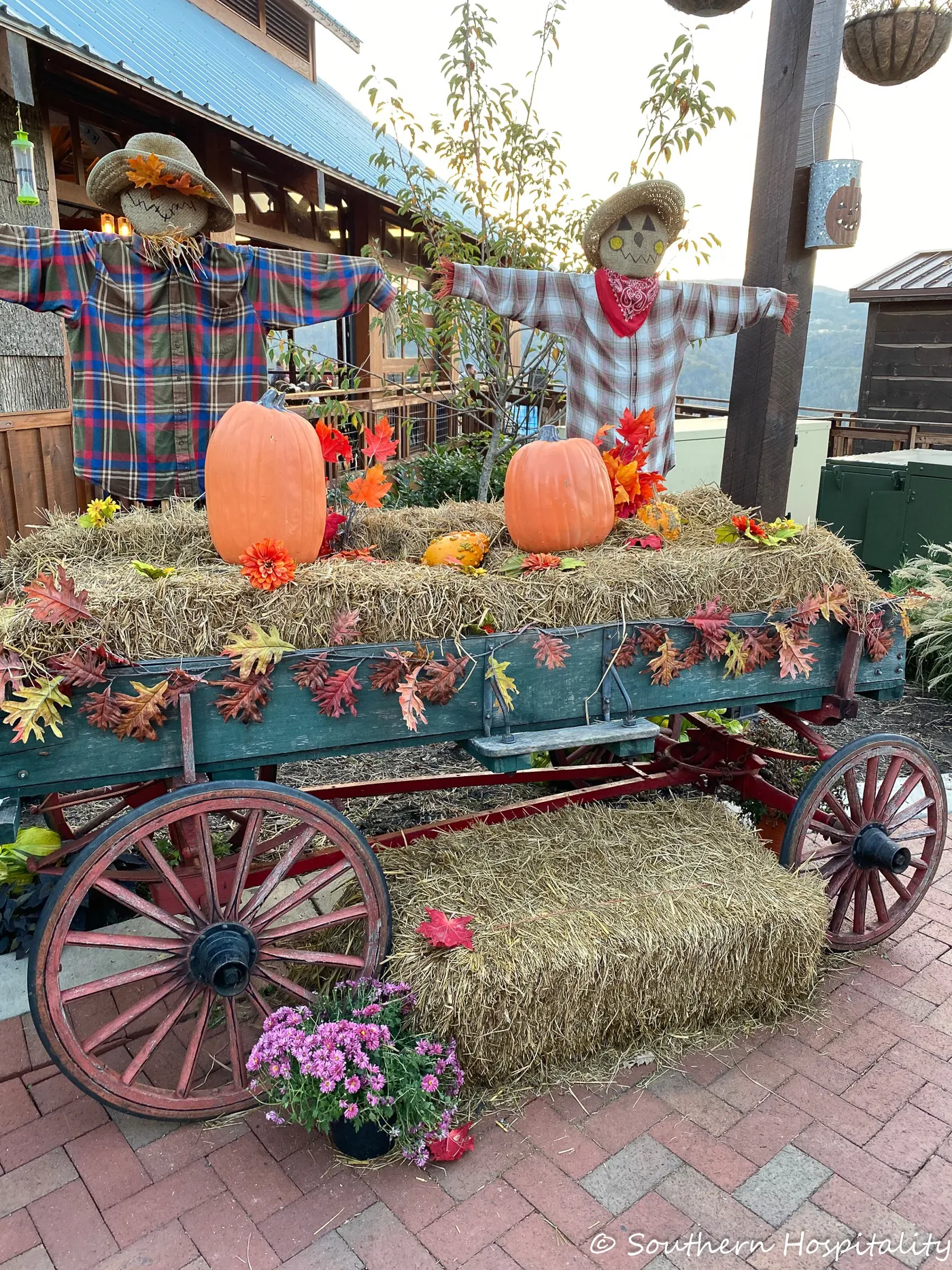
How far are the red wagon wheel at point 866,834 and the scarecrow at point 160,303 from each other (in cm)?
252

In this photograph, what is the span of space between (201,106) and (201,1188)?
234 inches

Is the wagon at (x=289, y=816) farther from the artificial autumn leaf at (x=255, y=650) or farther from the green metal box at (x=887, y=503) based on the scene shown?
the green metal box at (x=887, y=503)

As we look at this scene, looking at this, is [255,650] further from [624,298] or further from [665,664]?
[624,298]

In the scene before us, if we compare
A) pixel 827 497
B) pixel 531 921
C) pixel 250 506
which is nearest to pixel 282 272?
pixel 250 506

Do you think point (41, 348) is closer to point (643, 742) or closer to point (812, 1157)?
point (643, 742)

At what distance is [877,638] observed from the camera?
2.83 metres

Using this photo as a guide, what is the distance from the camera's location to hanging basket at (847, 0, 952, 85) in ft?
12.5

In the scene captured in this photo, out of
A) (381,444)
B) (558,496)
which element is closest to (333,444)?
(381,444)

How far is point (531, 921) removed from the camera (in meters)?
2.50

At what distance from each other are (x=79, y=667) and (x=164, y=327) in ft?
6.03

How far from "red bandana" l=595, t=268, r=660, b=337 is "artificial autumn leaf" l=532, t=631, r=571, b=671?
175cm

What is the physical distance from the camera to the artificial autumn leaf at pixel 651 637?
99.3 inches

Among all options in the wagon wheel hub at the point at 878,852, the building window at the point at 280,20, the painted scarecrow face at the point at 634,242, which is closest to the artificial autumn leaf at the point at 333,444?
the painted scarecrow face at the point at 634,242

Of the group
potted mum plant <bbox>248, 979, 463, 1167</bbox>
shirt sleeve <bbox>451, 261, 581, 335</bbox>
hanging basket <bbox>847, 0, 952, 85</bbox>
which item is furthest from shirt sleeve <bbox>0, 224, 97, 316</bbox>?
hanging basket <bbox>847, 0, 952, 85</bbox>
